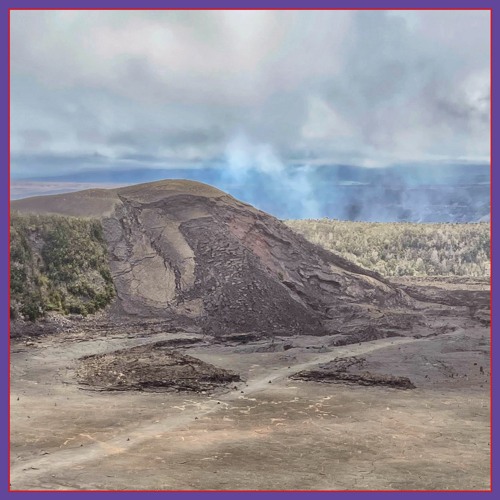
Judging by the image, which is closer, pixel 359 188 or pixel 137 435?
pixel 137 435

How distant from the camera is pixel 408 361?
14.7 m

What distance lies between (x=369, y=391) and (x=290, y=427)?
3029 mm

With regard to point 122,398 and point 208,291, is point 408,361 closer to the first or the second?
point 208,291

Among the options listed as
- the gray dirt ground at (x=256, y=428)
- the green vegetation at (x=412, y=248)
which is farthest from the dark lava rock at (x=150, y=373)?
the green vegetation at (x=412, y=248)

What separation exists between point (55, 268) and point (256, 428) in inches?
354

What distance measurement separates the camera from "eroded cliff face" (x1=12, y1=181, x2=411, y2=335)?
17.2 meters

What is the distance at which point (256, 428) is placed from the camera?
1006 cm

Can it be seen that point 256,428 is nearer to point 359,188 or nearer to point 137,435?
point 137,435

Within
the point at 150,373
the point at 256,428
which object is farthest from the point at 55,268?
the point at 256,428

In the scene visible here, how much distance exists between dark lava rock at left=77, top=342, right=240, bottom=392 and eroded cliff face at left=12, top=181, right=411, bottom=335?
9.66 ft

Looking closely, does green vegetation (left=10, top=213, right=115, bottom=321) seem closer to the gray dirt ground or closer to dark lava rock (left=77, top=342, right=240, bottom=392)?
the gray dirt ground

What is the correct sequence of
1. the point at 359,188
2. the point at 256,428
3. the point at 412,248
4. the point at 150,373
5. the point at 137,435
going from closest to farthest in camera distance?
the point at 137,435, the point at 256,428, the point at 150,373, the point at 359,188, the point at 412,248

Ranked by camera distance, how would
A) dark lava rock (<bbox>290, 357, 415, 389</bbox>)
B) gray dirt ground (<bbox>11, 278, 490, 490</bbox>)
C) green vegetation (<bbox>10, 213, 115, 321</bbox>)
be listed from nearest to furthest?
1. gray dirt ground (<bbox>11, 278, 490, 490</bbox>)
2. dark lava rock (<bbox>290, 357, 415, 389</bbox>)
3. green vegetation (<bbox>10, 213, 115, 321</bbox>)

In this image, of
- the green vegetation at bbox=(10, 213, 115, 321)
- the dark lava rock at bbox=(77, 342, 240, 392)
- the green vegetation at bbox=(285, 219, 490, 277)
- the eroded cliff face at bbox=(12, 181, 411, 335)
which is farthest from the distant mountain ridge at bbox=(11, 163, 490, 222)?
the green vegetation at bbox=(285, 219, 490, 277)
